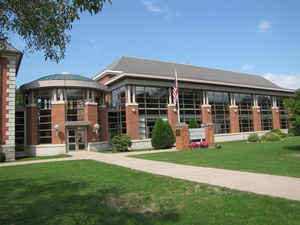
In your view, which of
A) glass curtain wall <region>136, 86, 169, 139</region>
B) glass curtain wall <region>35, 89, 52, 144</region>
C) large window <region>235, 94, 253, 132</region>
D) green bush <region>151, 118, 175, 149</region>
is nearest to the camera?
glass curtain wall <region>35, 89, 52, 144</region>

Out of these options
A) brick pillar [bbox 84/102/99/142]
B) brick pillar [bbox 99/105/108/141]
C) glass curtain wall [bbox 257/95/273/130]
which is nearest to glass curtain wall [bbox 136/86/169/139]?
brick pillar [bbox 99/105/108/141]

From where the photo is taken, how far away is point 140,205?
219 inches

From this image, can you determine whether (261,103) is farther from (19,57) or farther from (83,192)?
(83,192)

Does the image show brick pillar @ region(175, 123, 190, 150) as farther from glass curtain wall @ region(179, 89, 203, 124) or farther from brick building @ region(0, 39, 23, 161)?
brick building @ region(0, 39, 23, 161)

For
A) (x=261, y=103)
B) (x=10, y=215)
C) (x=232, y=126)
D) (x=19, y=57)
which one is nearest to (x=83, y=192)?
(x=10, y=215)

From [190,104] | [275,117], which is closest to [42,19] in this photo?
[190,104]

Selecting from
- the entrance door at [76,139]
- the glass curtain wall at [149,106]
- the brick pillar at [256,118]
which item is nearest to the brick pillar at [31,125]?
the entrance door at [76,139]

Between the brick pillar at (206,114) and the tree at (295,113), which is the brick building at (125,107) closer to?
the brick pillar at (206,114)

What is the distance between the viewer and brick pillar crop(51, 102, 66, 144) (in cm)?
2283

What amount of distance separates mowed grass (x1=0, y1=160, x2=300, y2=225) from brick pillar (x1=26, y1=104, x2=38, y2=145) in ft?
51.6

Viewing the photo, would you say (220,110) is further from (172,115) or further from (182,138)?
(182,138)

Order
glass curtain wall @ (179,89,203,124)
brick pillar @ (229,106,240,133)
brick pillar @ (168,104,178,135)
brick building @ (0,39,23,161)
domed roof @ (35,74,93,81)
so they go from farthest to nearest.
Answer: brick pillar @ (229,106,240,133)
glass curtain wall @ (179,89,203,124)
brick pillar @ (168,104,178,135)
domed roof @ (35,74,93,81)
brick building @ (0,39,23,161)

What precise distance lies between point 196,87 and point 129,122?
1107cm

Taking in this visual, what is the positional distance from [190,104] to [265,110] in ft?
54.6
